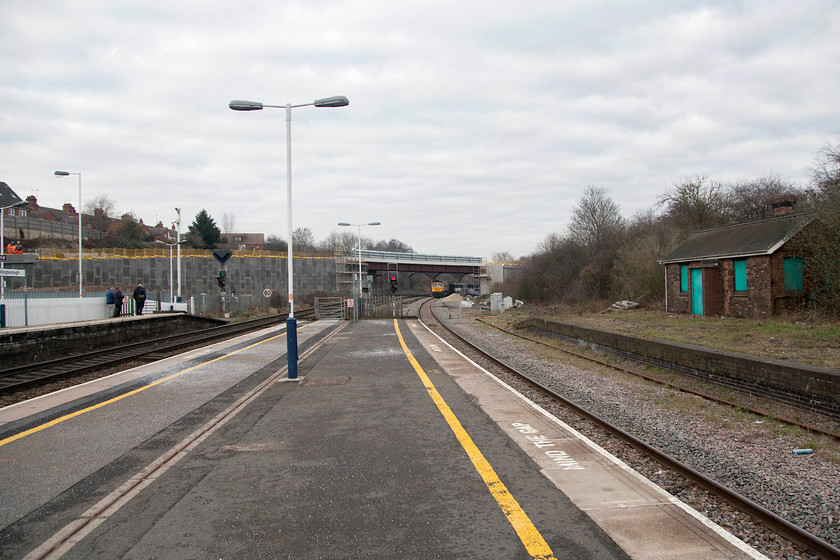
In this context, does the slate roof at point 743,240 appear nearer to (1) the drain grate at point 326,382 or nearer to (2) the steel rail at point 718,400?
(2) the steel rail at point 718,400

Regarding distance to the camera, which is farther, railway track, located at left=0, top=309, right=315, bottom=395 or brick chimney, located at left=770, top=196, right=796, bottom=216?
brick chimney, located at left=770, top=196, right=796, bottom=216

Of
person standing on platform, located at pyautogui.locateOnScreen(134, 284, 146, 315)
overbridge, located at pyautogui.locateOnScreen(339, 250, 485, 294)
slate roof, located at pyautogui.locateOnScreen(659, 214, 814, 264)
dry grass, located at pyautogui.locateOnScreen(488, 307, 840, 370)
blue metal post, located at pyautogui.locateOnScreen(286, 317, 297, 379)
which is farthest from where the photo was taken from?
overbridge, located at pyautogui.locateOnScreen(339, 250, 485, 294)

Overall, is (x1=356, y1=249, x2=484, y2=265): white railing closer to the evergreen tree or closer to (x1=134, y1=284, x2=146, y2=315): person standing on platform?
the evergreen tree

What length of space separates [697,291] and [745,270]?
3.24 meters

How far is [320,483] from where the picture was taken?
508cm

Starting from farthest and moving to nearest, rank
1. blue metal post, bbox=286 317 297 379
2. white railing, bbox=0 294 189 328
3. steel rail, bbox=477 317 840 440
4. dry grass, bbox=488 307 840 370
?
white railing, bbox=0 294 189 328
dry grass, bbox=488 307 840 370
blue metal post, bbox=286 317 297 379
steel rail, bbox=477 317 840 440

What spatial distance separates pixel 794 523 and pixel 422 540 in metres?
3.21

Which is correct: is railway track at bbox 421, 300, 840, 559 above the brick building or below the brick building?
below

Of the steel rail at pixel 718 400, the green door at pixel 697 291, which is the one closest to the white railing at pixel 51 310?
the steel rail at pixel 718 400

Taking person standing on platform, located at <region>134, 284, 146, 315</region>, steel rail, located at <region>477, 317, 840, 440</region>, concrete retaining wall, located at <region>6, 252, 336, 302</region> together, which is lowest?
steel rail, located at <region>477, 317, 840, 440</region>

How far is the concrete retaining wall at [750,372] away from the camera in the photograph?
28.3ft

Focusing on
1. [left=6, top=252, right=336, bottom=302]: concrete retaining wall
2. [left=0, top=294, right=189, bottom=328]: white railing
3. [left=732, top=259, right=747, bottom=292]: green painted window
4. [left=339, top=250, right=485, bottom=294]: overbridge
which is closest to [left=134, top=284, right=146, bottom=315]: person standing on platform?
[left=0, top=294, right=189, bottom=328]: white railing

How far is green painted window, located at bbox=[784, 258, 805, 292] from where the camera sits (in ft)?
66.6

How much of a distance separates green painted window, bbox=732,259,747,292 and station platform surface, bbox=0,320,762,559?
17.6 m
